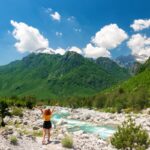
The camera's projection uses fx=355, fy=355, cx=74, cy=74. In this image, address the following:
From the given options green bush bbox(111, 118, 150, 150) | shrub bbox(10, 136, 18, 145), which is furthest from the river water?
shrub bbox(10, 136, 18, 145)

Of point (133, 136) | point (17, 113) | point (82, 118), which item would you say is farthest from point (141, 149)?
point (82, 118)

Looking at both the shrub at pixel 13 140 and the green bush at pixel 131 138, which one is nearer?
the green bush at pixel 131 138

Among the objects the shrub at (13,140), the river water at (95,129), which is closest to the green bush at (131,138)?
the shrub at (13,140)

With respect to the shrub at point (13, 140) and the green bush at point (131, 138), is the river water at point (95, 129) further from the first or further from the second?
the shrub at point (13, 140)

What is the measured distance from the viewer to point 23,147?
29.9 meters

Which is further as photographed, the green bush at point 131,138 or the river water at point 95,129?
the river water at point 95,129

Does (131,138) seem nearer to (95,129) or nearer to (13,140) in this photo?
(13,140)

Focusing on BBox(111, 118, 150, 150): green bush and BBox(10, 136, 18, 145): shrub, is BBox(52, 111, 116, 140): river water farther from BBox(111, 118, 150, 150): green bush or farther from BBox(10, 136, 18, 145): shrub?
BBox(10, 136, 18, 145): shrub

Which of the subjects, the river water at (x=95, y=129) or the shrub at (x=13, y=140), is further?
the river water at (x=95, y=129)

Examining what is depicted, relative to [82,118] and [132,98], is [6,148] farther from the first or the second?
[132,98]

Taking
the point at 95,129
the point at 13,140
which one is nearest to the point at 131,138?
the point at 13,140

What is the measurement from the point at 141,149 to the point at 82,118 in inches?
3285

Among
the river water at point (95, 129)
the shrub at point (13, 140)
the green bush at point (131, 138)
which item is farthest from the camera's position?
the river water at point (95, 129)

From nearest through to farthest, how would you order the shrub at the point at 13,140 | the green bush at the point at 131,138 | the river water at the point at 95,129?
the green bush at the point at 131,138 < the shrub at the point at 13,140 < the river water at the point at 95,129
